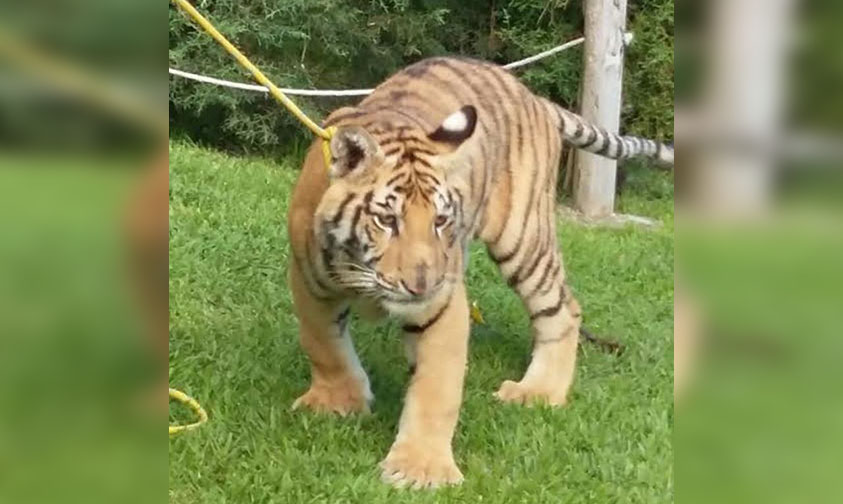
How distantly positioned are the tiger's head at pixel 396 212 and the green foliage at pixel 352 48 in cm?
497

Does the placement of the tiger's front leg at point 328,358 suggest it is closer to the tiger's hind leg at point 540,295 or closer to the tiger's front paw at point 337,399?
the tiger's front paw at point 337,399

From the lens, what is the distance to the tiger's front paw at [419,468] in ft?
9.13

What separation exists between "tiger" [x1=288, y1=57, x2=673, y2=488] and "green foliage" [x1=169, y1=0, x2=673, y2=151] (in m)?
4.26

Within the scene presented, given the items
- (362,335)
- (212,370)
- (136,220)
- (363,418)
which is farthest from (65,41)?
(362,335)

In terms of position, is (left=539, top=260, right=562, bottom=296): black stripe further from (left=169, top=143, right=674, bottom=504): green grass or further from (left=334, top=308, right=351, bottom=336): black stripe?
(left=334, top=308, right=351, bottom=336): black stripe

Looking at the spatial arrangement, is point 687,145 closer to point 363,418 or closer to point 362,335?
point 363,418

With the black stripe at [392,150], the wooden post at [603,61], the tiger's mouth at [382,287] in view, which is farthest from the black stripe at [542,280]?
the wooden post at [603,61]

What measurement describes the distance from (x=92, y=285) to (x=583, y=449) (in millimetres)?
2505

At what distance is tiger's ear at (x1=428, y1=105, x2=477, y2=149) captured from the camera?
2885mm

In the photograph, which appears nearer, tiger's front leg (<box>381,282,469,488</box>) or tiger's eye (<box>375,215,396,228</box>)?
tiger's eye (<box>375,215,396,228</box>)

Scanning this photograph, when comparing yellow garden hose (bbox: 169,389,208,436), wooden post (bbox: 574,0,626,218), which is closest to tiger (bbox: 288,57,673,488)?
yellow garden hose (bbox: 169,389,208,436)

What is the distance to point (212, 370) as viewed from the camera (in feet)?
11.0

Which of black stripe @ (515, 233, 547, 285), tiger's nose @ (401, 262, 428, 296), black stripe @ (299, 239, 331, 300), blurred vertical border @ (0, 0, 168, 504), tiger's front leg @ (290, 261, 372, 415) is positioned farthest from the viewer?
black stripe @ (515, 233, 547, 285)

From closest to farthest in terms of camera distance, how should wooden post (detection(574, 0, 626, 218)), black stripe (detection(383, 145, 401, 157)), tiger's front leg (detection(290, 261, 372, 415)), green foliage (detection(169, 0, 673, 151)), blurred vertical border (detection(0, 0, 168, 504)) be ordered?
blurred vertical border (detection(0, 0, 168, 504))
black stripe (detection(383, 145, 401, 157))
tiger's front leg (detection(290, 261, 372, 415))
wooden post (detection(574, 0, 626, 218))
green foliage (detection(169, 0, 673, 151))
